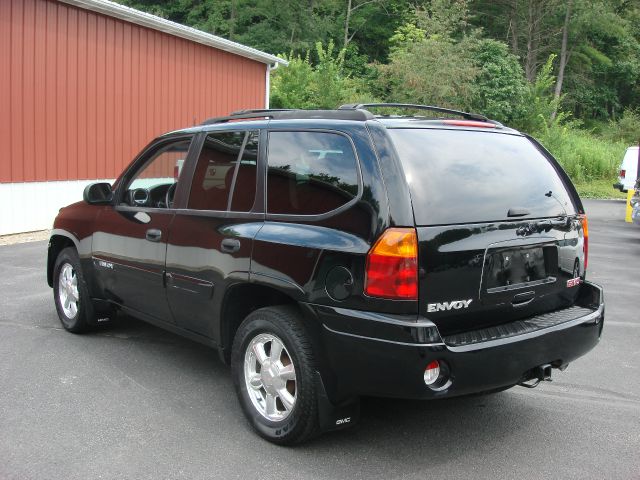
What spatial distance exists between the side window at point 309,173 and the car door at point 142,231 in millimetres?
937

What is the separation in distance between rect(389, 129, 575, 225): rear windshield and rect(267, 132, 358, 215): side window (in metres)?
0.30

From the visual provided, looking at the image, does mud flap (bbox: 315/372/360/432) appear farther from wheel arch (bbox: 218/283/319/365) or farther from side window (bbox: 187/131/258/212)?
side window (bbox: 187/131/258/212)

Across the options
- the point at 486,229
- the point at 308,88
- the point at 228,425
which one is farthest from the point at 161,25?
the point at 486,229

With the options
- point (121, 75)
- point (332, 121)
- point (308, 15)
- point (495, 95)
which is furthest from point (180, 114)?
point (308, 15)

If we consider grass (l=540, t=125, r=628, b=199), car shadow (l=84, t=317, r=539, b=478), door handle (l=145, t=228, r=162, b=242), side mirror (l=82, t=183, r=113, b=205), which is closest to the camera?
car shadow (l=84, t=317, r=539, b=478)

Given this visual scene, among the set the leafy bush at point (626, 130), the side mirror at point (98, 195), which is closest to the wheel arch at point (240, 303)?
the side mirror at point (98, 195)

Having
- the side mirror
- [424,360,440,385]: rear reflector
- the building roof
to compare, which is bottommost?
[424,360,440,385]: rear reflector

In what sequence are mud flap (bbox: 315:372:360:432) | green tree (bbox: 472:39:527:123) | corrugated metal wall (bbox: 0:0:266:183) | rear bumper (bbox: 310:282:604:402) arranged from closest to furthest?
rear bumper (bbox: 310:282:604:402) → mud flap (bbox: 315:372:360:432) → corrugated metal wall (bbox: 0:0:266:183) → green tree (bbox: 472:39:527:123)

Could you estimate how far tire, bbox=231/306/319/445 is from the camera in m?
3.29

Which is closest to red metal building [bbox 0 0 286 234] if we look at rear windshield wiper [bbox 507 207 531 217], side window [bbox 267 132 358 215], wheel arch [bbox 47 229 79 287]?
wheel arch [bbox 47 229 79 287]

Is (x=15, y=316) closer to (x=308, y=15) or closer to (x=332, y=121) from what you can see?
(x=332, y=121)

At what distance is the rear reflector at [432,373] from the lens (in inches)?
118

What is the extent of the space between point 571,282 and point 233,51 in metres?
14.2

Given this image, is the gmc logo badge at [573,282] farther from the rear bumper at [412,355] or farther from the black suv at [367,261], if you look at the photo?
the rear bumper at [412,355]
